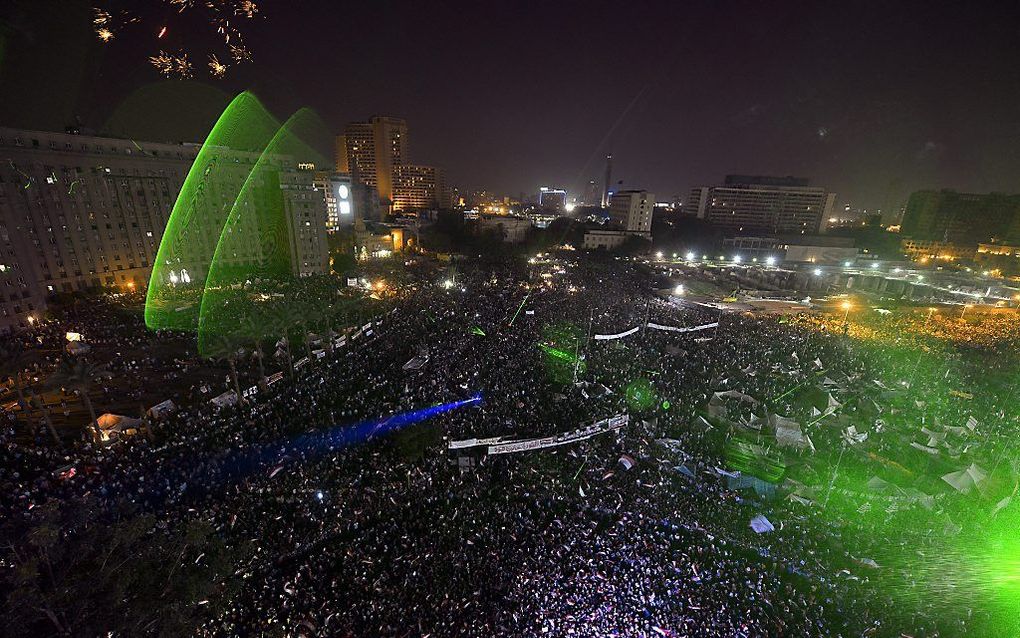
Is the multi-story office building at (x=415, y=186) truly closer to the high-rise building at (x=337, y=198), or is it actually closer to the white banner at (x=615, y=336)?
the high-rise building at (x=337, y=198)

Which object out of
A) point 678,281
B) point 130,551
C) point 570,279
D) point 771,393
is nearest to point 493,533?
point 130,551

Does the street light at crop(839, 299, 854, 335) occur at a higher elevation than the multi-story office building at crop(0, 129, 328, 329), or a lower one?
lower

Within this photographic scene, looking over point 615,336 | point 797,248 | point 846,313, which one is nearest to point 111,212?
point 615,336

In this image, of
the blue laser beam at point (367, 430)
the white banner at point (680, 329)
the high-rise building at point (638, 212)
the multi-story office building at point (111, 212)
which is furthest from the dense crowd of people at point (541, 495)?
the high-rise building at point (638, 212)

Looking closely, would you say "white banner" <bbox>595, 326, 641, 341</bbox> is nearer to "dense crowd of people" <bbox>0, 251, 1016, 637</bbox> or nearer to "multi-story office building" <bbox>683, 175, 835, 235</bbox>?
"dense crowd of people" <bbox>0, 251, 1016, 637</bbox>

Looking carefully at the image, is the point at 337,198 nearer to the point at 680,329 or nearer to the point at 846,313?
the point at 680,329

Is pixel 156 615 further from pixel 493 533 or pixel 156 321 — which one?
pixel 156 321

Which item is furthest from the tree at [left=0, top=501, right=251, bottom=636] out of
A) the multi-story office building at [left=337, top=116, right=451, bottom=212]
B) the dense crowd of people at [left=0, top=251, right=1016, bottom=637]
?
the multi-story office building at [left=337, top=116, right=451, bottom=212]

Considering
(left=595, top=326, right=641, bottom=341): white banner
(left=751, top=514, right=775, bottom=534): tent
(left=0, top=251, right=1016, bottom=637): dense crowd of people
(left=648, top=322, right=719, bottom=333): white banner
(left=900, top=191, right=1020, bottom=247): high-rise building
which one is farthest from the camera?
(left=900, top=191, right=1020, bottom=247): high-rise building
